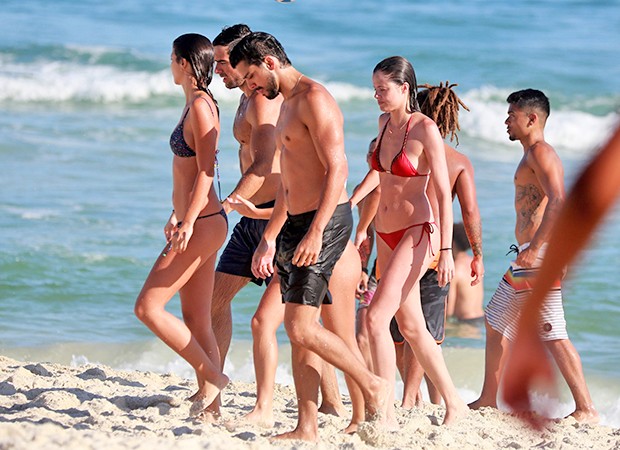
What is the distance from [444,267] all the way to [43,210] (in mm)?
8019

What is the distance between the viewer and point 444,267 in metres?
4.88

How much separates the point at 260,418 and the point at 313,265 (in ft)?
3.49

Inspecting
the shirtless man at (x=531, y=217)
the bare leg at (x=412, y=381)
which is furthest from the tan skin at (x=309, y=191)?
the shirtless man at (x=531, y=217)

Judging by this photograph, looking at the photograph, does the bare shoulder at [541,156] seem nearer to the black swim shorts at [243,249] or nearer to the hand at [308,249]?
the black swim shorts at [243,249]

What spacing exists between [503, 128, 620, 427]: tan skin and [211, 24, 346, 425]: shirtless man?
4.04 meters

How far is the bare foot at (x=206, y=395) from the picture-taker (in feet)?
15.8

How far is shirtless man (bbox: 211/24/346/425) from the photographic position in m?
5.27

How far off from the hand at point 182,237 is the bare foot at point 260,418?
3.04 ft

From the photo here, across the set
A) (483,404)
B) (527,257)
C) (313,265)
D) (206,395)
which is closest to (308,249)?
(313,265)

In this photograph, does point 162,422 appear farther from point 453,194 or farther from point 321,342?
point 453,194

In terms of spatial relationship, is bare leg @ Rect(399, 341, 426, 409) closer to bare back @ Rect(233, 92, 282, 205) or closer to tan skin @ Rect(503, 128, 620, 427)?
bare back @ Rect(233, 92, 282, 205)

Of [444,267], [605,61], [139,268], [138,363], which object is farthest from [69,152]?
[605,61]

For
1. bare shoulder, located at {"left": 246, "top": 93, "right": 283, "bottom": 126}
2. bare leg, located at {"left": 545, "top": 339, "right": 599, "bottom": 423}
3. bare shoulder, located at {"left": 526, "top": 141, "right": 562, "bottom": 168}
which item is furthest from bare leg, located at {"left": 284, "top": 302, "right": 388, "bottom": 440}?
bare shoulder, located at {"left": 526, "top": 141, "right": 562, "bottom": 168}

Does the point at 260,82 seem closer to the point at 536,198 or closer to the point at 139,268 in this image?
the point at 536,198
